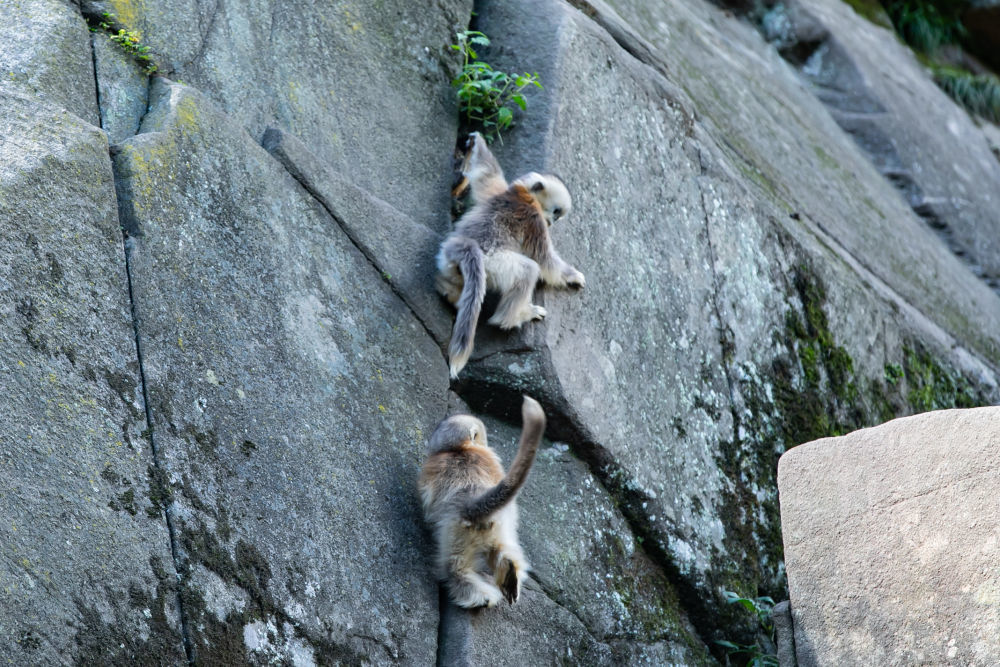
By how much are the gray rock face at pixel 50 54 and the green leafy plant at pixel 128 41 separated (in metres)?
0.12

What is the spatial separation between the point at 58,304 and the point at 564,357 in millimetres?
2276

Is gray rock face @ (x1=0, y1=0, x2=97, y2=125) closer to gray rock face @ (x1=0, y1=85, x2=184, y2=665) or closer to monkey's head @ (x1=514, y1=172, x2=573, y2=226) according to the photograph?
gray rock face @ (x1=0, y1=85, x2=184, y2=665)

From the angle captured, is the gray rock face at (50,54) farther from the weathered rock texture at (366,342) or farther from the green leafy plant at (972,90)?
the green leafy plant at (972,90)

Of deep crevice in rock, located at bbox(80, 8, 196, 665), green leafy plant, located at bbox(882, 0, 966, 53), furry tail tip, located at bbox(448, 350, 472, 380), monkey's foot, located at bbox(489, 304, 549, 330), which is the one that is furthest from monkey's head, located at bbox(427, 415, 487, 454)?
green leafy plant, located at bbox(882, 0, 966, 53)

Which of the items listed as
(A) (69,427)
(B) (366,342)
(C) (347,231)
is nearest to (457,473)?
(B) (366,342)

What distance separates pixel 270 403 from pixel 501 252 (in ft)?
4.70

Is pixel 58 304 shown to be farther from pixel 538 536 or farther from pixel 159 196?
pixel 538 536

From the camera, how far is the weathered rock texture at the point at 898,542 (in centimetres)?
352

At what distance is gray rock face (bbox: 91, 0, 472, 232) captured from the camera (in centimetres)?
468

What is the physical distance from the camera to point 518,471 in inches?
150

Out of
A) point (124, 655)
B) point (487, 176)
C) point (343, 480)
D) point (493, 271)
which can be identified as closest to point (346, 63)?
point (487, 176)

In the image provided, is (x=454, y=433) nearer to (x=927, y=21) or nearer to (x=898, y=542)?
(x=898, y=542)

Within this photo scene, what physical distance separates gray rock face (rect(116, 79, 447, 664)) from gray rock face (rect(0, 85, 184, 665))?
0.36ft

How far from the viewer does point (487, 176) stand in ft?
17.4
